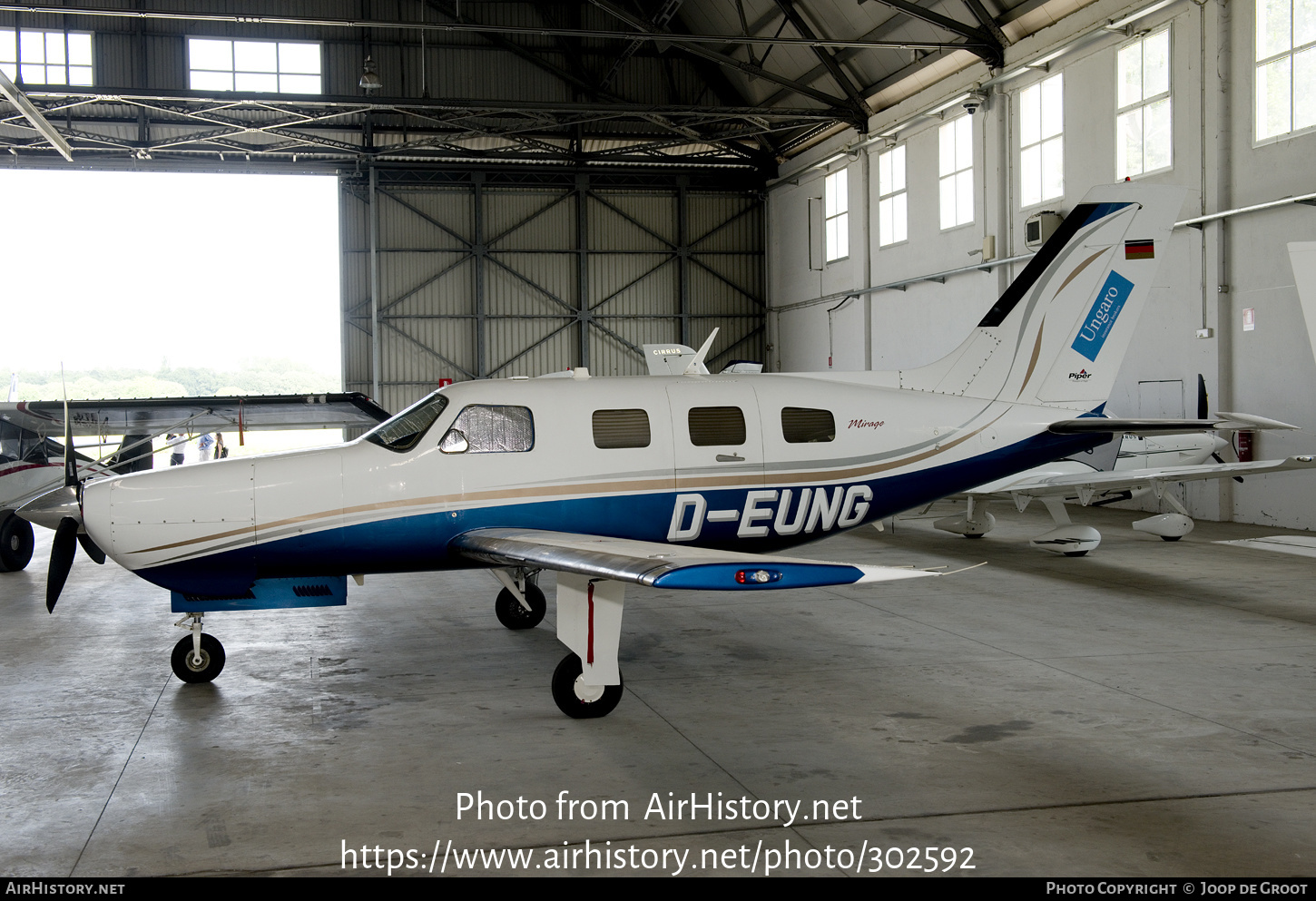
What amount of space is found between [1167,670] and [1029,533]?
8.63 m

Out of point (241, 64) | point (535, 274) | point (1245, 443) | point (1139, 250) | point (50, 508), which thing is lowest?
point (50, 508)

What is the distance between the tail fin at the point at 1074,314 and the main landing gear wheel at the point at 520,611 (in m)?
3.88

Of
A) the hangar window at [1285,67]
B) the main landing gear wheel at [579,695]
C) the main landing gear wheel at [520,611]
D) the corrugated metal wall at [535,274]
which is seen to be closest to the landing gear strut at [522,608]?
the main landing gear wheel at [520,611]

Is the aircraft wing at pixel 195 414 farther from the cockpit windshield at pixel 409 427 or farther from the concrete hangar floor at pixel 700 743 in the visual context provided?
the cockpit windshield at pixel 409 427

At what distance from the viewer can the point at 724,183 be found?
31.0 metres

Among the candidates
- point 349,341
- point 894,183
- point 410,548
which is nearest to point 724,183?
point 894,183

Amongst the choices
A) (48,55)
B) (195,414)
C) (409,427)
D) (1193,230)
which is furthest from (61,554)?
(48,55)

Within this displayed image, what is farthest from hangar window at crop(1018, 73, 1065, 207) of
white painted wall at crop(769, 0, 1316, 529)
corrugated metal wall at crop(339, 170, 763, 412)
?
corrugated metal wall at crop(339, 170, 763, 412)

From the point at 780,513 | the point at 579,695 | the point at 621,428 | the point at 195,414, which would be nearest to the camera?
the point at 579,695

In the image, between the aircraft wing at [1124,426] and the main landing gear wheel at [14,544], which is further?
the main landing gear wheel at [14,544]

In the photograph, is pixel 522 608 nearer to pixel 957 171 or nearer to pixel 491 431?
pixel 491 431

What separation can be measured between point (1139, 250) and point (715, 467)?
4821 millimetres

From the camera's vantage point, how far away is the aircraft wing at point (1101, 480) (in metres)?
10.6

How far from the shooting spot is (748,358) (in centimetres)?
3164
